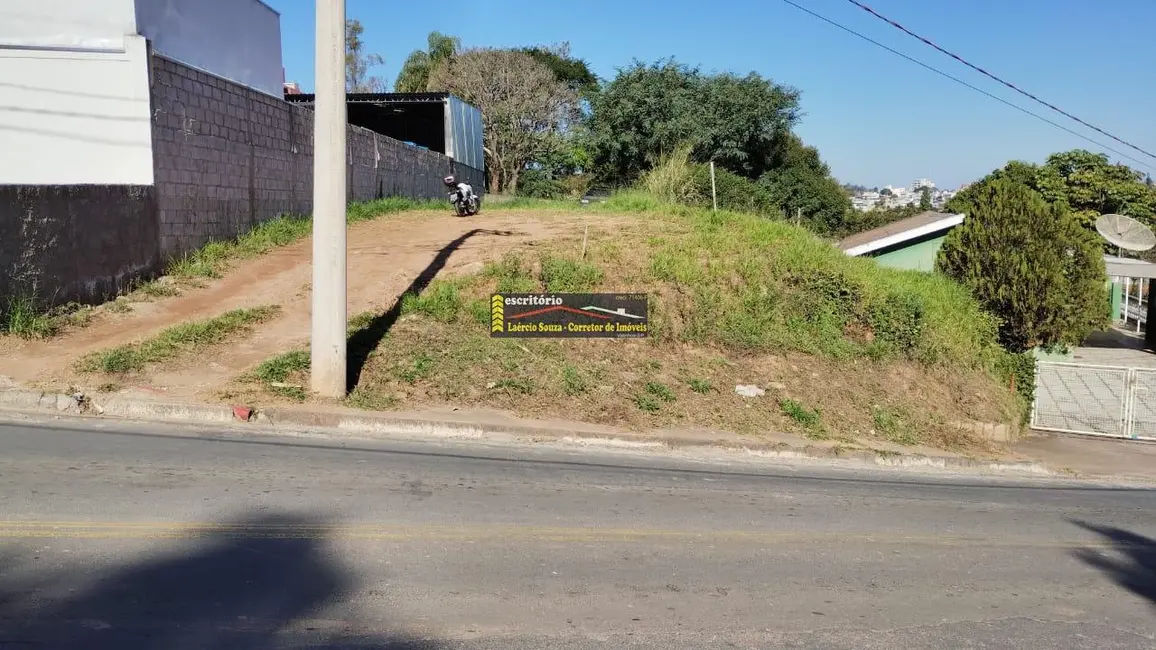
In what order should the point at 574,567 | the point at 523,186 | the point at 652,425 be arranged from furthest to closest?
the point at 523,186 < the point at 652,425 < the point at 574,567

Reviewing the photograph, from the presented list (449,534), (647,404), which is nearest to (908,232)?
(647,404)

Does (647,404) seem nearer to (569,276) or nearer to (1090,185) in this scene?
(569,276)

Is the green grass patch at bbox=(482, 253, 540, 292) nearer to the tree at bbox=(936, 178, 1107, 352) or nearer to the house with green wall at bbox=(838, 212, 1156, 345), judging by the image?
the tree at bbox=(936, 178, 1107, 352)

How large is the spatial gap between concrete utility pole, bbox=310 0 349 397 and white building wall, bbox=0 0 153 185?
492 cm

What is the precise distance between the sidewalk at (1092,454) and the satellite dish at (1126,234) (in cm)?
912

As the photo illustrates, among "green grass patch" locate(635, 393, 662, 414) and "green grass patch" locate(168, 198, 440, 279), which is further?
"green grass patch" locate(168, 198, 440, 279)

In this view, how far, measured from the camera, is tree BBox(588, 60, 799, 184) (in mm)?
34000

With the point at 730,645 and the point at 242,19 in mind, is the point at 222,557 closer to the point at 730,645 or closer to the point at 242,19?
the point at 730,645

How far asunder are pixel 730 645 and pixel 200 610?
8.03 ft

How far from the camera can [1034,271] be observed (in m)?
15.5

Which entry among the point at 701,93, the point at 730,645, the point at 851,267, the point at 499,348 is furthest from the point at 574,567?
the point at 701,93

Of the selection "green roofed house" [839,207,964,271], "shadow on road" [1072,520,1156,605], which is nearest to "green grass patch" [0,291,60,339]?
"shadow on road" [1072,520,1156,605]

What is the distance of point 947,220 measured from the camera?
19656mm

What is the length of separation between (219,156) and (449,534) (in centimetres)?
1061
